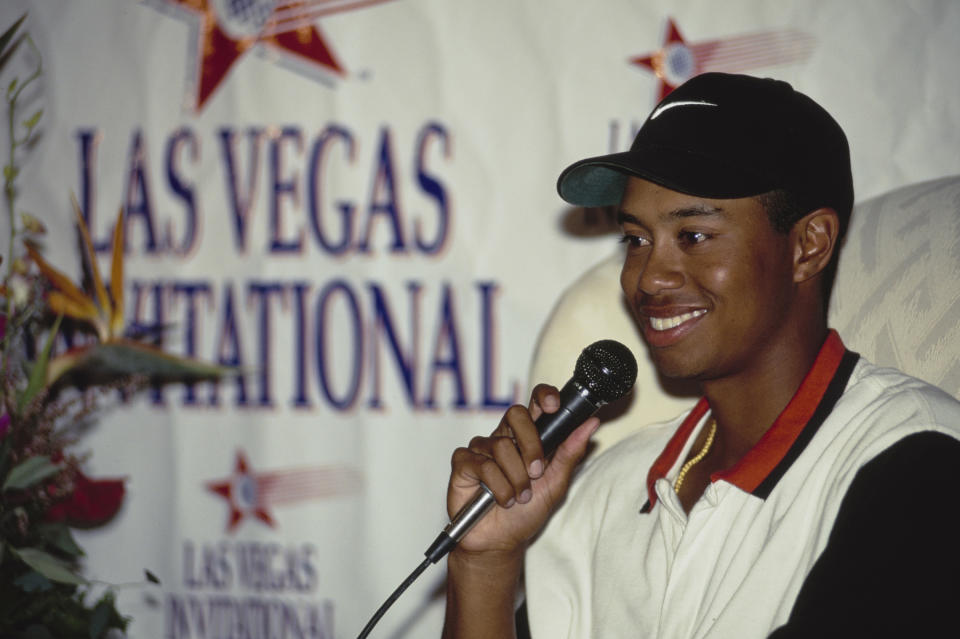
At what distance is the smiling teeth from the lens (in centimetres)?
114

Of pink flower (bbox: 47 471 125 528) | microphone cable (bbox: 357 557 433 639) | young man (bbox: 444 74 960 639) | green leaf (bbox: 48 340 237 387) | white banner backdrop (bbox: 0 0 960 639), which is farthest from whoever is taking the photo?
green leaf (bbox: 48 340 237 387)

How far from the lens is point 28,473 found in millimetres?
1185

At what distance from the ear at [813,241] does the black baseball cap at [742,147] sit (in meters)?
0.02

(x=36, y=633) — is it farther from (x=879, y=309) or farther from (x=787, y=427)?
(x=879, y=309)

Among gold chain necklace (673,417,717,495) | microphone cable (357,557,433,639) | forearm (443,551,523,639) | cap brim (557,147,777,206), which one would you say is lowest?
forearm (443,551,523,639)

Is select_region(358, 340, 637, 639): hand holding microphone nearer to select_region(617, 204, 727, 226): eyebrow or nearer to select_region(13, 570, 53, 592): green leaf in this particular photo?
select_region(617, 204, 727, 226): eyebrow

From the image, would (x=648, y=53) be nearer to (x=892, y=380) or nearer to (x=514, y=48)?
(x=514, y=48)

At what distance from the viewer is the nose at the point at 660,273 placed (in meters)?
1.14

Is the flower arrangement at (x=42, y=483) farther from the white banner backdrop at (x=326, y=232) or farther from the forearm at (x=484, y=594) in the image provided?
the forearm at (x=484, y=594)

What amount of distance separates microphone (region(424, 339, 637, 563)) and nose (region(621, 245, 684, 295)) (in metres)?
0.09

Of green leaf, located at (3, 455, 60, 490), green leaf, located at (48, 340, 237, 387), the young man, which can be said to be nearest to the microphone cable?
the young man

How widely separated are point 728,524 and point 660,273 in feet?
1.10

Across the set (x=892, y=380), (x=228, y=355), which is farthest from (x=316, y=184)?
(x=892, y=380)

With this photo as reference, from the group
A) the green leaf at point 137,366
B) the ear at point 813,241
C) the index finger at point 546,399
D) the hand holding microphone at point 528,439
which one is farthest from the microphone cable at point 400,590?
the green leaf at point 137,366
